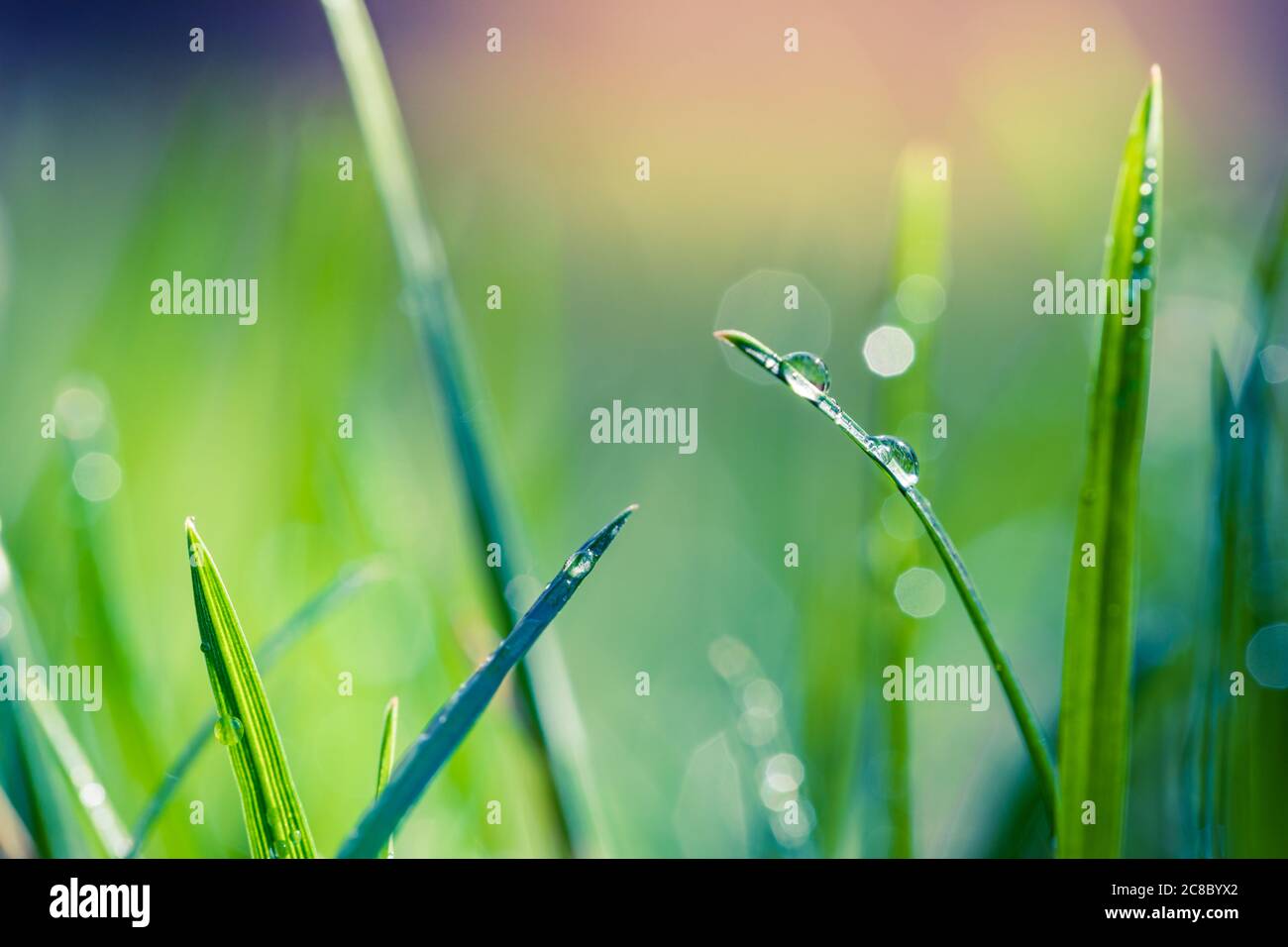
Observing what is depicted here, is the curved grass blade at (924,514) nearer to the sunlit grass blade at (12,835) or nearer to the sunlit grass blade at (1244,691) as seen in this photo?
the sunlit grass blade at (1244,691)

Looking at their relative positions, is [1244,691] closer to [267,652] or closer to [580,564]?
[580,564]

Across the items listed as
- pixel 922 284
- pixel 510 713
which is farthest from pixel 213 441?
pixel 922 284

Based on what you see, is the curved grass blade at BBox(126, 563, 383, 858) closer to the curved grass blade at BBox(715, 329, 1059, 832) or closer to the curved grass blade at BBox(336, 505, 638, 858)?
the curved grass blade at BBox(336, 505, 638, 858)

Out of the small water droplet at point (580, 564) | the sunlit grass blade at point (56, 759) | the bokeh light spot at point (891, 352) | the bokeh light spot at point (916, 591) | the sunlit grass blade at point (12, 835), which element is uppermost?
the bokeh light spot at point (891, 352)

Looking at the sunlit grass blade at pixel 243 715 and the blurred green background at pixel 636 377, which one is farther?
the blurred green background at pixel 636 377

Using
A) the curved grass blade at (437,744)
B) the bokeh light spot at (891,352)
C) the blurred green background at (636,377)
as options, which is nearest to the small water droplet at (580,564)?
the curved grass blade at (437,744)

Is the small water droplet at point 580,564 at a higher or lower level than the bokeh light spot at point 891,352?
lower
